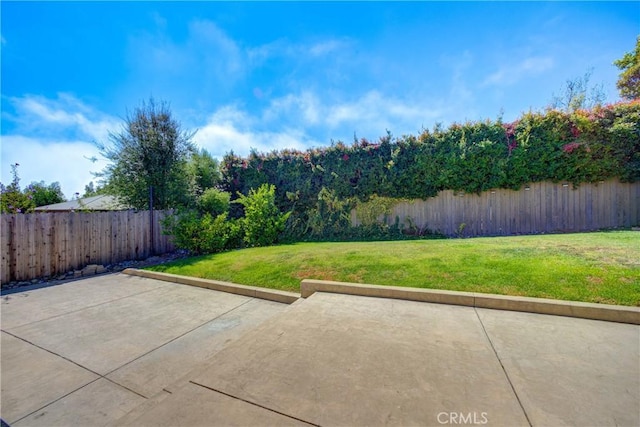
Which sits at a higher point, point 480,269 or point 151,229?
point 151,229

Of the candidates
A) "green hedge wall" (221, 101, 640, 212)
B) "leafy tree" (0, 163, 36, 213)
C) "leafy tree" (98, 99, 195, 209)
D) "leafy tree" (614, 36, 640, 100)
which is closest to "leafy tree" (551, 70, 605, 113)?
"leafy tree" (614, 36, 640, 100)

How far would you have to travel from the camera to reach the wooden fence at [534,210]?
7.75m

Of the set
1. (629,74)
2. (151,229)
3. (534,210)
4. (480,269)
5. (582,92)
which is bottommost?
(480,269)

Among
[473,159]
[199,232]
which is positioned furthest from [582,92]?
[199,232]

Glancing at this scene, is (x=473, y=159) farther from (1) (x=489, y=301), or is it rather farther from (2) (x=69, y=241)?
(2) (x=69, y=241)

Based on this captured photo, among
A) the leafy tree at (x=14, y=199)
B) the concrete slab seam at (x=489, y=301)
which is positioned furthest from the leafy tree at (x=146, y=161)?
the concrete slab seam at (x=489, y=301)

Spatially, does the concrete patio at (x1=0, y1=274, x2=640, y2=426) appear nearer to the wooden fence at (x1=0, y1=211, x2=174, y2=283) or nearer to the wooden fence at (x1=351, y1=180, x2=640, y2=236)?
the wooden fence at (x1=0, y1=211, x2=174, y2=283)

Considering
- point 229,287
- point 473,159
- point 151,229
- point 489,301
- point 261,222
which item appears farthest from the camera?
point 261,222

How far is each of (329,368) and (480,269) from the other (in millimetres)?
3271

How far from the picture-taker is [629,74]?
13.2 m

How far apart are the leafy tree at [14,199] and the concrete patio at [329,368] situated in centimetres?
470

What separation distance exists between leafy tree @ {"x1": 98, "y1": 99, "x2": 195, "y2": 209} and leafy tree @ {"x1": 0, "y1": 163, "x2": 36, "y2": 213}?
101 inches

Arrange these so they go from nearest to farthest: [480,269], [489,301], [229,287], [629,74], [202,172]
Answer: [489,301], [480,269], [229,287], [202,172], [629,74]

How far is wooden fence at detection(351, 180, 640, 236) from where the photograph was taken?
7.75m
